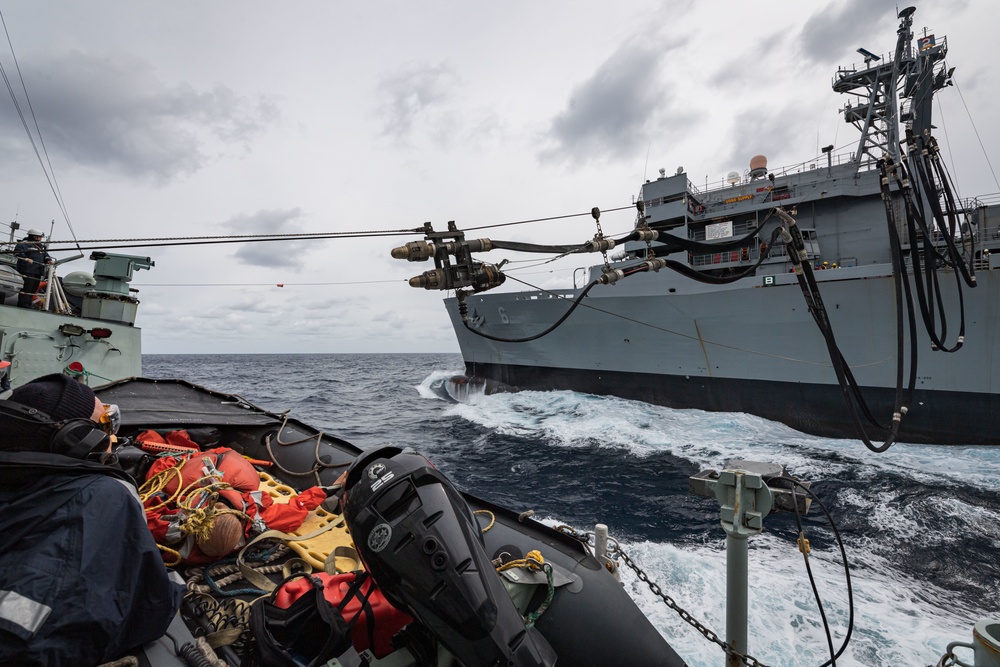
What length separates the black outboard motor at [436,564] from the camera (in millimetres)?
1786

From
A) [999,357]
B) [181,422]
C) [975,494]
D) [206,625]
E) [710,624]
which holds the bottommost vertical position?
[975,494]

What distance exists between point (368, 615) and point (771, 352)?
1531cm

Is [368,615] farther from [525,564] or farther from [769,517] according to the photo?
[769,517]

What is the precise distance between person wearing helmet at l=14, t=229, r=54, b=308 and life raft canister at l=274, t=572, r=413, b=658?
1008 cm

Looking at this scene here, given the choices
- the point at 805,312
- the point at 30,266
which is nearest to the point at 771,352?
the point at 805,312

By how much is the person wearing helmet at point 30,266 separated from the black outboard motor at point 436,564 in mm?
10447

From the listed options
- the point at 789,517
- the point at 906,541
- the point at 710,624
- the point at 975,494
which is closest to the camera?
the point at 710,624

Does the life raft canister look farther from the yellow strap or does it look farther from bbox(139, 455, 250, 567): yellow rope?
bbox(139, 455, 250, 567): yellow rope

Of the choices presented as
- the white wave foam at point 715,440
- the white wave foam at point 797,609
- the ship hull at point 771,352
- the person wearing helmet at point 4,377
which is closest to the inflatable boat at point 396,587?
the white wave foam at point 797,609

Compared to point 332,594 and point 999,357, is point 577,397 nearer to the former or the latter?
point 999,357

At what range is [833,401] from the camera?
1334 cm

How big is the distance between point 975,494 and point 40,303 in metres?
19.0

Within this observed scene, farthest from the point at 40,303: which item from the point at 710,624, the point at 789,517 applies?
the point at 789,517

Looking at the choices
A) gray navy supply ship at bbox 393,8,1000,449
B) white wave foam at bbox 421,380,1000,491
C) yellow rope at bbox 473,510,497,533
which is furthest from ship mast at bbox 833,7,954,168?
yellow rope at bbox 473,510,497,533
